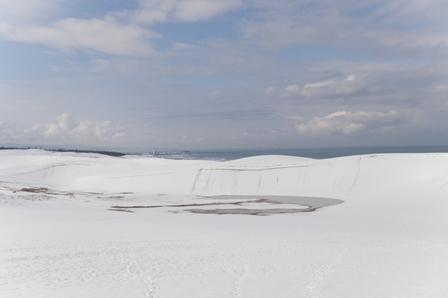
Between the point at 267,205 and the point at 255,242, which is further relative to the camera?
the point at 267,205

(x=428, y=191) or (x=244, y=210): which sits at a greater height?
(x=428, y=191)

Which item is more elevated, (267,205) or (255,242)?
(255,242)

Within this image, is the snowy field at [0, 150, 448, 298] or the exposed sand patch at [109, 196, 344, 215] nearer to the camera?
the snowy field at [0, 150, 448, 298]

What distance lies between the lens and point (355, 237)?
60.8ft

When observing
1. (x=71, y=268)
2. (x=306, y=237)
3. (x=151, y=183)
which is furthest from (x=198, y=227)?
(x=151, y=183)

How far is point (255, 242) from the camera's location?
16734mm

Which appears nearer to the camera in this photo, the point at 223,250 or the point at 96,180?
the point at 223,250

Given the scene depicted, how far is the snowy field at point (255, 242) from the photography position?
10312 millimetres

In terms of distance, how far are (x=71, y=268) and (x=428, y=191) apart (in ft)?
98.6

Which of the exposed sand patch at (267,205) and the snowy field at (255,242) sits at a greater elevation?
the snowy field at (255,242)

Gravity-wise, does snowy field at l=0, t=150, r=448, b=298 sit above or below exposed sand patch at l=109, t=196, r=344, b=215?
above

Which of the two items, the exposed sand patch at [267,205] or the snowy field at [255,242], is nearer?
the snowy field at [255,242]

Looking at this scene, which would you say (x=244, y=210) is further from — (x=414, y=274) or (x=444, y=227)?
(x=414, y=274)

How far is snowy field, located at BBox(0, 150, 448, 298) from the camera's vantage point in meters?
10.3
